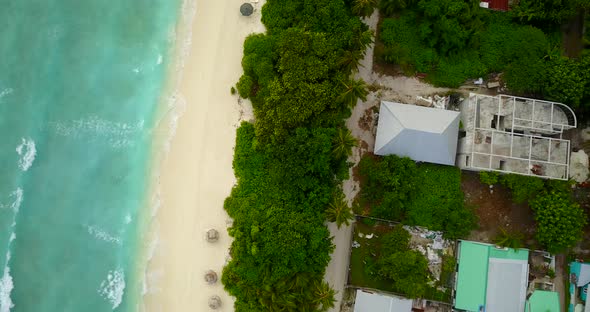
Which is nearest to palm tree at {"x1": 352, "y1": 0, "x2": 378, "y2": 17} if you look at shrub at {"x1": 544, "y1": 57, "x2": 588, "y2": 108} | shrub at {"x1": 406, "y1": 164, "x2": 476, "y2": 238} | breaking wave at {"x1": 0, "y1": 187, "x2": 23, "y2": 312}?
shrub at {"x1": 406, "y1": 164, "x2": 476, "y2": 238}

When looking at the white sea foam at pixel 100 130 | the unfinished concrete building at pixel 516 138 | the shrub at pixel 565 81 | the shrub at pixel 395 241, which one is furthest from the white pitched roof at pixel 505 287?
the white sea foam at pixel 100 130

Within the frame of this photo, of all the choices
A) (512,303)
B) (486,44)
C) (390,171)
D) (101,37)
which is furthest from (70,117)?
(512,303)

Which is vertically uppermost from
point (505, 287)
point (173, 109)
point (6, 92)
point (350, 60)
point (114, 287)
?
point (350, 60)

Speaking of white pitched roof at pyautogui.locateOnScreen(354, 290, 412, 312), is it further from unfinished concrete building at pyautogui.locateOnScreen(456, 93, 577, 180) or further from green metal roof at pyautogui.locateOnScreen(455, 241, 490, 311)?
unfinished concrete building at pyautogui.locateOnScreen(456, 93, 577, 180)

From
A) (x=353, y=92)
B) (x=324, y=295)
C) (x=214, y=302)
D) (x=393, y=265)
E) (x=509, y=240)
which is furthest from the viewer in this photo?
(x=214, y=302)

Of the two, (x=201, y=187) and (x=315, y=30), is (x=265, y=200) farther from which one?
(x=315, y=30)

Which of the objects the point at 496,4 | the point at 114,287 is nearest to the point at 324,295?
the point at 114,287

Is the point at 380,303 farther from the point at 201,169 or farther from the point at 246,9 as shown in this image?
the point at 246,9
